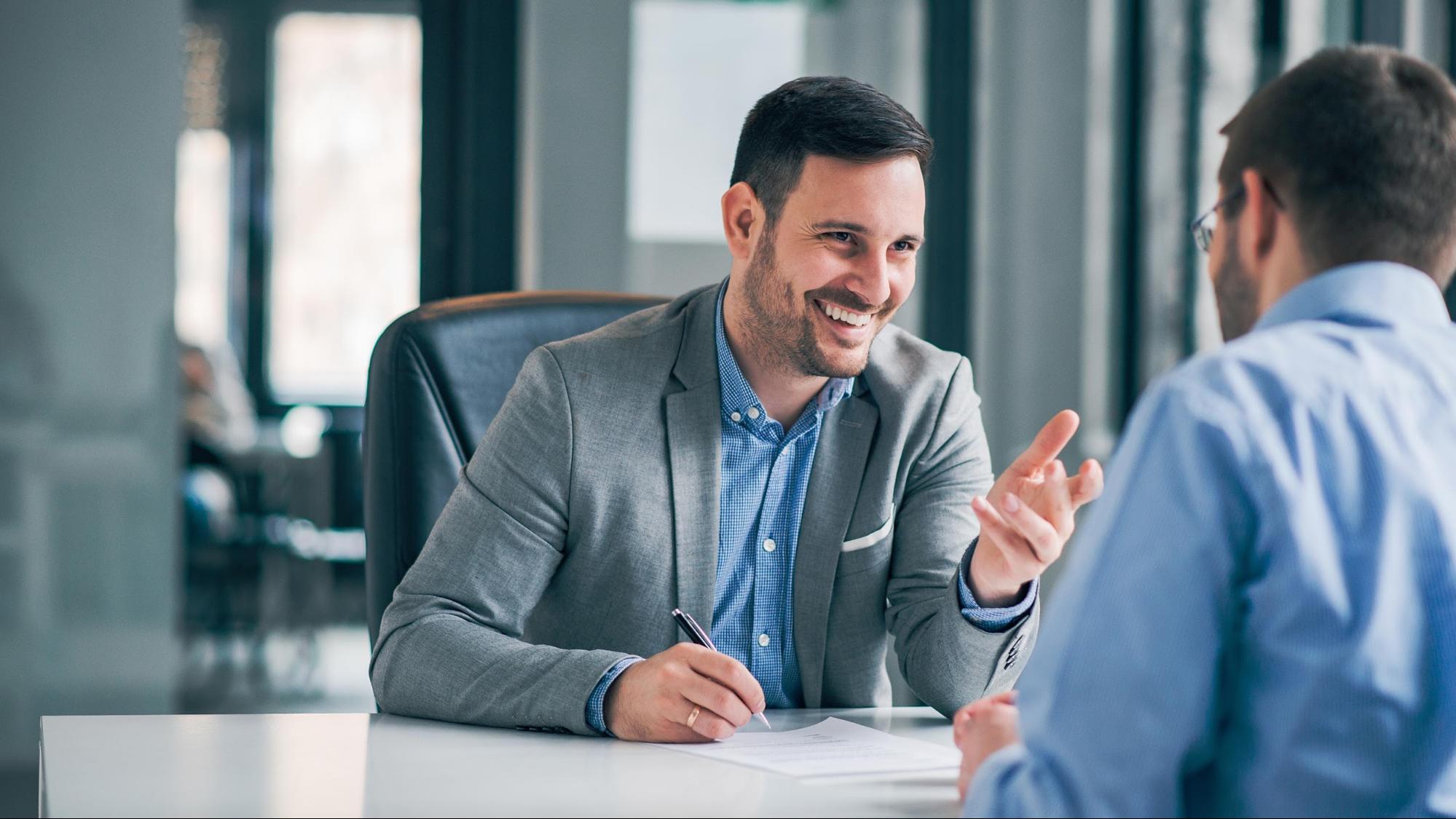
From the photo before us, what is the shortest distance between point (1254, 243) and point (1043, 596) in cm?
263

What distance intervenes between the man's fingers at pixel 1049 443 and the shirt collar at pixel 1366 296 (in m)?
0.46

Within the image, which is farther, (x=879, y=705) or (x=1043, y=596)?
(x=1043, y=596)

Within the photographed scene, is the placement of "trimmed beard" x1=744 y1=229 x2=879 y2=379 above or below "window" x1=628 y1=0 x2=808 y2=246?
below

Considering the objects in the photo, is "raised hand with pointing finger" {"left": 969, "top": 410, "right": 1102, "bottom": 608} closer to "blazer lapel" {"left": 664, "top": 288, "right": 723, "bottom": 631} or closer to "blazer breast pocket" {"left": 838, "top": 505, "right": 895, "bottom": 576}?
"blazer breast pocket" {"left": 838, "top": 505, "right": 895, "bottom": 576}

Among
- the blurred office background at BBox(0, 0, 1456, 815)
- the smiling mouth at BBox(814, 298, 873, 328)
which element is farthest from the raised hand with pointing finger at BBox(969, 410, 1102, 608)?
the blurred office background at BBox(0, 0, 1456, 815)

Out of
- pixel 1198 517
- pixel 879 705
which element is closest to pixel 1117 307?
pixel 879 705

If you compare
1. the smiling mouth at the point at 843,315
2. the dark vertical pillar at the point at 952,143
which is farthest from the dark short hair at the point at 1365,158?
the dark vertical pillar at the point at 952,143

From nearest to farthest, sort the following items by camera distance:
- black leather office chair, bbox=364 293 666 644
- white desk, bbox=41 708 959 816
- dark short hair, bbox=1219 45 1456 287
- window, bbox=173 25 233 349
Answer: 1. dark short hair, bbox=1219 45 1456 287
2. white desk, bbox=41 708 959 816
3. black leather office chair, bbox=364 293 666 644
4. window, bbox=173 25 233 349

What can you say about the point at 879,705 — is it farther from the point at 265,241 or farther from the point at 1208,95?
the point at 265,241

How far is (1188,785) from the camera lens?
29.7 inches

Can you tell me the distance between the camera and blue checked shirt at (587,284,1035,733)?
58.6 inches

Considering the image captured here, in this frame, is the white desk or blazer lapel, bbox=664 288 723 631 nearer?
the white desk

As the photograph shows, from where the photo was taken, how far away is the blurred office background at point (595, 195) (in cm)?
304

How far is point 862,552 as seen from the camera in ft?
4.87
